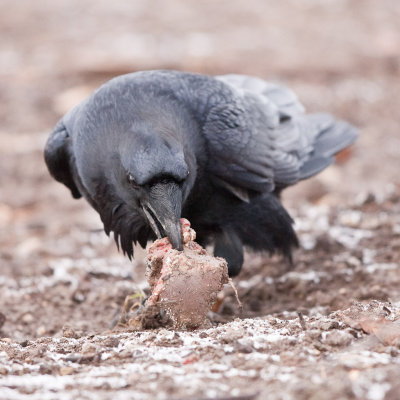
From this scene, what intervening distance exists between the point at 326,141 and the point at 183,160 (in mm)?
3181

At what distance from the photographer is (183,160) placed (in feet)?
13.7

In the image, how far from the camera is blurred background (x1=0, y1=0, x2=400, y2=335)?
7516 mm

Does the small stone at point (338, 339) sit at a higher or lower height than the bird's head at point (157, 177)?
lower

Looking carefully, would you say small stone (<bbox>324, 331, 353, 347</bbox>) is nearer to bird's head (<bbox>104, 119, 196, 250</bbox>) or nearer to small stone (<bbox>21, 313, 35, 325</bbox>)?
bird's head (<bbox>104, 119, 196, 250</bbox>)

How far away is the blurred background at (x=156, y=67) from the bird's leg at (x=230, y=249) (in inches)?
36.9

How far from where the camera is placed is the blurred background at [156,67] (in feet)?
24.7

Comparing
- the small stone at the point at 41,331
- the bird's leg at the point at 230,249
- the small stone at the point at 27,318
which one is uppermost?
the bird's leg at the point at 230,249

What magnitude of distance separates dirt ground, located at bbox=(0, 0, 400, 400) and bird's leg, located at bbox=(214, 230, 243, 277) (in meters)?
0.36

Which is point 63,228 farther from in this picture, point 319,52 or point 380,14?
point 380,14

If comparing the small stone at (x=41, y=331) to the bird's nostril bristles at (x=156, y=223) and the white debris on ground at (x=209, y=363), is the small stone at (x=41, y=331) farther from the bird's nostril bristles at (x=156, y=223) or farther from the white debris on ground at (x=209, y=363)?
the bird's nostril bristles at (x=156, y=223)

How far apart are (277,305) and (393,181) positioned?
3088mm

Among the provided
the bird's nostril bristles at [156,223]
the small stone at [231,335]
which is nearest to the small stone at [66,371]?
the small stone at [231,335]

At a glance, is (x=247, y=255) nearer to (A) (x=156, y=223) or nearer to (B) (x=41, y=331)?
(B) (x=41, y=331)

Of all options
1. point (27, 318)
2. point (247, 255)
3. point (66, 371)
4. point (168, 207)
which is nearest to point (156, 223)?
point (168, 207)
